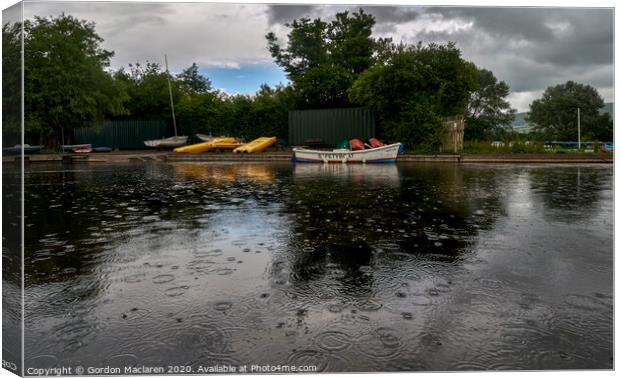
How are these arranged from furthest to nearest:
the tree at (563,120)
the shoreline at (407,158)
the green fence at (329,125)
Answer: the green fence at (329,125) → the shoreline at (407,158) → the tree at (563,120)

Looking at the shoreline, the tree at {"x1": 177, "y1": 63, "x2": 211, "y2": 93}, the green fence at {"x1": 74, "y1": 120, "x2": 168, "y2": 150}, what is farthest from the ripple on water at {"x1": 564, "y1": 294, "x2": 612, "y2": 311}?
the tree at {"x1": 177, "y1": 63, "x2": 211, "y2": 93}

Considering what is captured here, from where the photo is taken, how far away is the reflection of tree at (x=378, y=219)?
484 centimetres

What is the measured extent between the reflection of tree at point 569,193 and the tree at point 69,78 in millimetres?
20237

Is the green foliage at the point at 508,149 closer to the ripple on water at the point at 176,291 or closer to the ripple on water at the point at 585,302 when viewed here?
the ripple on water at the point at 585,302

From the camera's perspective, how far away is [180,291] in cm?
365

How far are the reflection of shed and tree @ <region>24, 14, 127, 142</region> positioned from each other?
18223 millimetres

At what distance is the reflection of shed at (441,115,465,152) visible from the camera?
24.7 metres

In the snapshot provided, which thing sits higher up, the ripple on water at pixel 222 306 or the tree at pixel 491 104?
the tree at pixel 491 104

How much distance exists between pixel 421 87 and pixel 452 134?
2.96 metres

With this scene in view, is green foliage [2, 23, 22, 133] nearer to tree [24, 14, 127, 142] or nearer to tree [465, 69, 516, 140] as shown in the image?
tree [24, 14, 127, 142]

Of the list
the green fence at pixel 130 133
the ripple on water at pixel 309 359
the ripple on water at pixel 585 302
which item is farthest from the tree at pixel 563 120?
the green fence at pixel 130 133

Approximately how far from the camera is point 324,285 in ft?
12.6

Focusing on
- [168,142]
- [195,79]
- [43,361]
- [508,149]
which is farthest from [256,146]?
[195,79]

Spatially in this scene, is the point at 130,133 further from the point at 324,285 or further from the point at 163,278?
the point at 324,285
